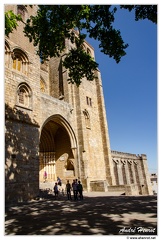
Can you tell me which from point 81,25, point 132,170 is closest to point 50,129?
point 81,25

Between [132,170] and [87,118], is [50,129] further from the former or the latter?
[132,170]

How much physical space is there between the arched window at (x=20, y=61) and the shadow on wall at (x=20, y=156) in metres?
3.25

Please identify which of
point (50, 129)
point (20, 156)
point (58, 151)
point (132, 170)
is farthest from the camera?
point (132, 170)

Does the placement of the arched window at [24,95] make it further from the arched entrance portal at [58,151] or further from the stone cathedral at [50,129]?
the arched entrance portal at [58,151]

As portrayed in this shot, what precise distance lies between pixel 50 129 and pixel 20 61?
27.8 ft

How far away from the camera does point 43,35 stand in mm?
7609

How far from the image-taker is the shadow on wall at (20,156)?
1036cm

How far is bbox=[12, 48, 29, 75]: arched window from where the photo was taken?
12922 mm

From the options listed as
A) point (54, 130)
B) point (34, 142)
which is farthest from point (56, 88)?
point (34, 142)

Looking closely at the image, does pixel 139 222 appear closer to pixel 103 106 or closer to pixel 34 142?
pixel 34 142

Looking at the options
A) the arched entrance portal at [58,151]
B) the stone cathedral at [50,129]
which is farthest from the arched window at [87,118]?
the arched entrance portal at [58,151]

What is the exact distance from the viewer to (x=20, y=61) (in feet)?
44.1

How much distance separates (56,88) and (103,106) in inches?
240

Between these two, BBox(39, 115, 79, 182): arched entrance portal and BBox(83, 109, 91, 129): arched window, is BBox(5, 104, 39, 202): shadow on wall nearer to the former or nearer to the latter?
BBox(39, 115, 79, 182): arched entrance portal
